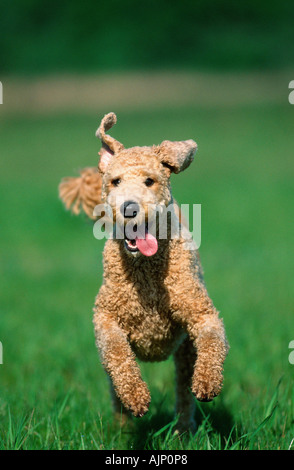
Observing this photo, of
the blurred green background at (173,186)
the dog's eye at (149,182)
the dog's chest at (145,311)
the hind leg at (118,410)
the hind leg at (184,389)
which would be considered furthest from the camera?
the blurred green background at (173,186)

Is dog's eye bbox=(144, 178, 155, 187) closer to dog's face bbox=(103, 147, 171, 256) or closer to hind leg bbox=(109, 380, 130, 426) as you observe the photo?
dog's face bbox=(103, 147, 171, 256)

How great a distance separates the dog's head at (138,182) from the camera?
85.6 inches

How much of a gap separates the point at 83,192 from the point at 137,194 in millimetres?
1019

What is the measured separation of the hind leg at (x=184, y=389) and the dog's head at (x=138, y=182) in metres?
0.81

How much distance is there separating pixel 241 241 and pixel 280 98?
15.3 meters

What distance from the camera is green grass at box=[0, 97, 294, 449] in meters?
3.04

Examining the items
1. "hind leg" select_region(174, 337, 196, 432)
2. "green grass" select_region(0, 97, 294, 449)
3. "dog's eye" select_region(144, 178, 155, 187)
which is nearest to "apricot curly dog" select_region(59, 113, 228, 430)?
"dog's eye" select_region(144, 178, 155, 187)

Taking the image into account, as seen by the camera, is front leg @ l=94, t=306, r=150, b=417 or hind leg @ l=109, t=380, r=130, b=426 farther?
hind leg @ l=109, t=380, r=130, b=426

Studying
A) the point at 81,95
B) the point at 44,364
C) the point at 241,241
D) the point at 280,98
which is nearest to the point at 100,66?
the point at 81,95

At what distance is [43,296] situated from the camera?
268 inches

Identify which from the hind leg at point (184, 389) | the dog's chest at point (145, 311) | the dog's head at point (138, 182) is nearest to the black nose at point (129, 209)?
the dog's head at point (138, 182)

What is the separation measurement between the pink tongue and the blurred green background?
0.95 metres

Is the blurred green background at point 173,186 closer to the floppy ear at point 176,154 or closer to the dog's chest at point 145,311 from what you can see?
the dog's chest at point 145,311
